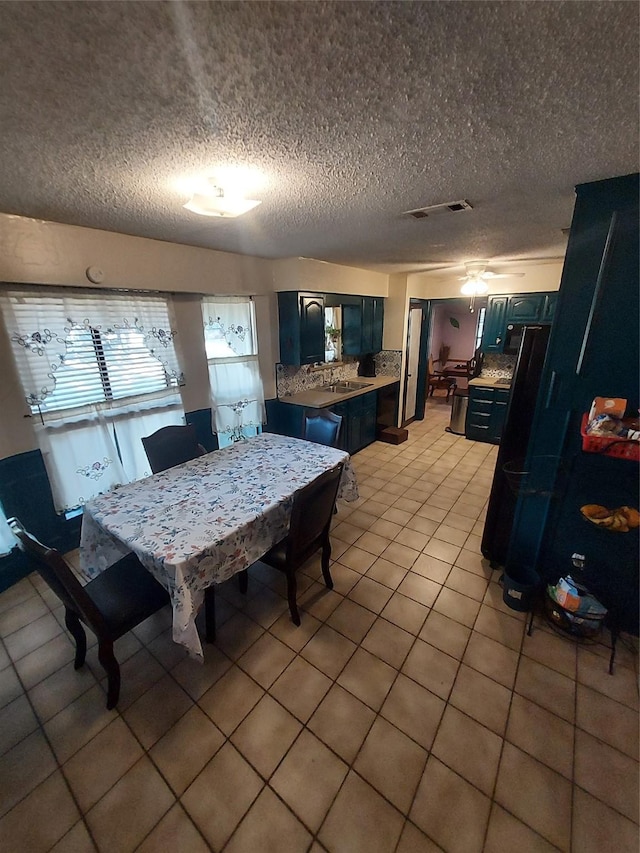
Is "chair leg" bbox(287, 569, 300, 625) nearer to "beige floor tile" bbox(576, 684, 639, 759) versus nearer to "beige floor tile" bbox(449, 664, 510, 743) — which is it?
"beige floor tile" bbox(449, 664, 510, 743)

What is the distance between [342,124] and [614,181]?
135 cm

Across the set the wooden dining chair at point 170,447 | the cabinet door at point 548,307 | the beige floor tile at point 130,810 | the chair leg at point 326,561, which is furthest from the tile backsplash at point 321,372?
the beige floor tile at point 130,810

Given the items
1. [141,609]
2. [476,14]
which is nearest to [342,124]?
[476,14]

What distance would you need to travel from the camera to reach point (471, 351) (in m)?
7.56

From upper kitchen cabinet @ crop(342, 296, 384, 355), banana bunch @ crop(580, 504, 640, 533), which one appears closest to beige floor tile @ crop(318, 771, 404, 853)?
banana bunch @ crop(580, 504, 640, 533)

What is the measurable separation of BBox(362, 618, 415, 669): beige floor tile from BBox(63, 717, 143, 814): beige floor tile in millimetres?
1127

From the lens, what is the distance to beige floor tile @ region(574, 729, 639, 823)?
1.22 meters

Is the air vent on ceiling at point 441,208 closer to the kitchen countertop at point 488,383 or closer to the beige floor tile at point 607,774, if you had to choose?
the beige floor tile at point 607,774

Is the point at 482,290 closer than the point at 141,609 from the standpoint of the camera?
No

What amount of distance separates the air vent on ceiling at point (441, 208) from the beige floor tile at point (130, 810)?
294 centimetres

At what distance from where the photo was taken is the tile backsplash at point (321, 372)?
12.7 feet

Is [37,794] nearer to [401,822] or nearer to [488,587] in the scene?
[401,822]

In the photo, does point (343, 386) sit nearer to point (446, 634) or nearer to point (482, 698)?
point (446, 634)

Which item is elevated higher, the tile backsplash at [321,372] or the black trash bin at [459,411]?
the tile backsplash at [321,372]
